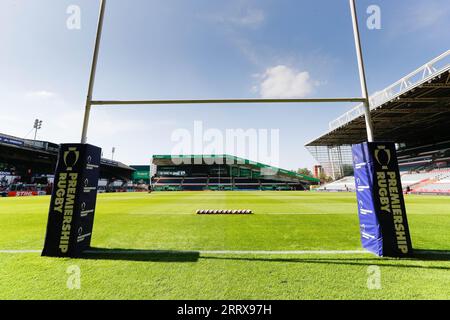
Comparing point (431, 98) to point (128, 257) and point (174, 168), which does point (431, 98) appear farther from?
point (174, 168)

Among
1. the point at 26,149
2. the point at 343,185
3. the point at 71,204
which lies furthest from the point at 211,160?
the point at 71,204

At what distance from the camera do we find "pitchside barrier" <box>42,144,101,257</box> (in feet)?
13.9

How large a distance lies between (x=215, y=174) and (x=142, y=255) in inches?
2724

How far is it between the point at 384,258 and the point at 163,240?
197 inches

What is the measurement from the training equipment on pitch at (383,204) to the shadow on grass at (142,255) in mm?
3738

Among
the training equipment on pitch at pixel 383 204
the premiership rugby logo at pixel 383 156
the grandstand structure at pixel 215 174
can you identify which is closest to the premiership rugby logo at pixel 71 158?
the training equipment on pitch at pixel 383 204

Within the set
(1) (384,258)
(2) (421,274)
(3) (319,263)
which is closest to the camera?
(2) (421,274)

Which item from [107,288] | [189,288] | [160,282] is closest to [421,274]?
[189,288]

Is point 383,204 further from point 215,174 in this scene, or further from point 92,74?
point 215,174

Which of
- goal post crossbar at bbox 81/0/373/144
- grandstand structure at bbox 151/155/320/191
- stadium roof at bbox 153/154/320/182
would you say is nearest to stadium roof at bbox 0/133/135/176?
stadium roof at bbox 153/154/320/182

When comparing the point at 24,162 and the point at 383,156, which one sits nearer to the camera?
the point at 383,156

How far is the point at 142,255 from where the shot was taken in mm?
4219
